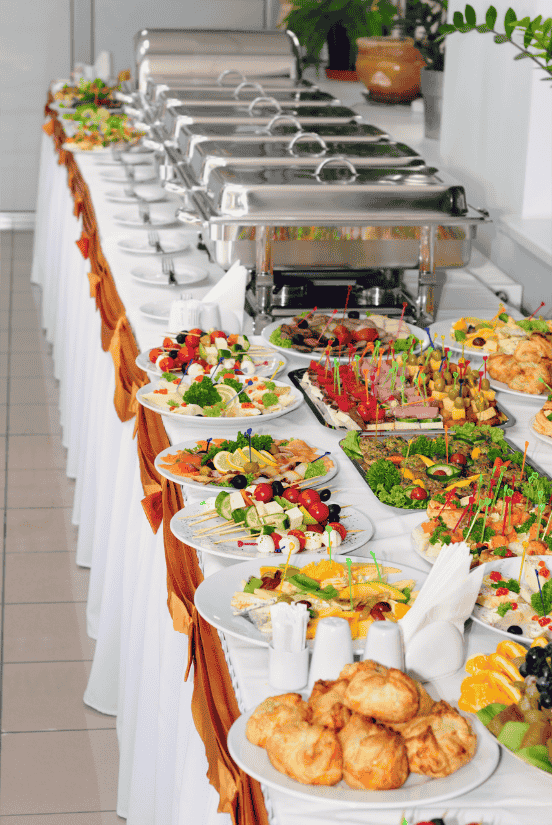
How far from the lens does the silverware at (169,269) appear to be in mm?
Answer: 2646

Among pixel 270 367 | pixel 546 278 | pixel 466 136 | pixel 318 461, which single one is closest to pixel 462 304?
pixel 546 278

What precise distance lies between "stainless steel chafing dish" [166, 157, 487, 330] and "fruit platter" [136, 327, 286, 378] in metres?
0.25

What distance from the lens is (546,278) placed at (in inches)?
106

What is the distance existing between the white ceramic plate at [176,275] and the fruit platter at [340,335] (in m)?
0.46

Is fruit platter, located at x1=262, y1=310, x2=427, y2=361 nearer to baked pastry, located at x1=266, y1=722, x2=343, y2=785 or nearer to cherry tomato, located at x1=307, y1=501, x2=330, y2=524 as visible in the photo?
cherry tomato, located at x1=307, y1=501, x2=330, y2=524

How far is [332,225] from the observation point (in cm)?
225

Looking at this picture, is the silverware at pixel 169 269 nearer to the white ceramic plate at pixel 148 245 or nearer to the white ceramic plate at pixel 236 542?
the white ceramic plate at pixel 148 245

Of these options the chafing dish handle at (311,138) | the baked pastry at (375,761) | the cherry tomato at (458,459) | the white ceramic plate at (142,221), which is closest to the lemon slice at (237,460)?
the cherry tomato at (458,459)

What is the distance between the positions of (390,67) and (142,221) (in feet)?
5.54

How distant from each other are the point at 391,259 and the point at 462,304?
381 mm

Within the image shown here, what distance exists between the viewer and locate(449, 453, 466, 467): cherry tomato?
1.63 meters

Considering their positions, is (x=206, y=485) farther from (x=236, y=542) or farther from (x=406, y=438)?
(x=406, y=438)

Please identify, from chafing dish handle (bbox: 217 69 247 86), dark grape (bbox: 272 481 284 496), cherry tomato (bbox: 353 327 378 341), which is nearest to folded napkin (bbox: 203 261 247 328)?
cherry tomato (bbox: 353 327 378 341)

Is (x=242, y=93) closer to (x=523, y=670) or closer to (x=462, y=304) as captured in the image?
(x=462, y=304)
